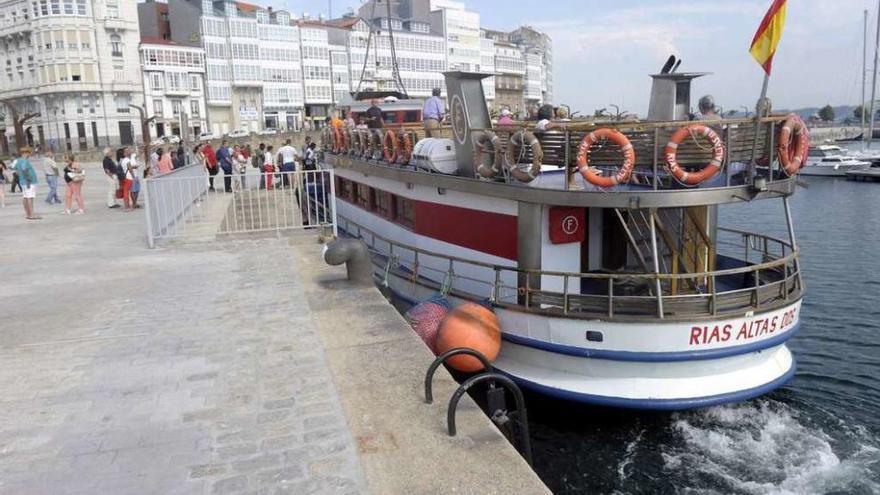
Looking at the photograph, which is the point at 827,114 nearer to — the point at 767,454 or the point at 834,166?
the point at 834,166

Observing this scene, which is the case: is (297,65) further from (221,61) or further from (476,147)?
(476,147)

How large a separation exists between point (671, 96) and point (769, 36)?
78.4 inches

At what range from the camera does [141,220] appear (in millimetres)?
15977

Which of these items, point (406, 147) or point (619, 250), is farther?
point (406, 147)

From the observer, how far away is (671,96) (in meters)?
9.74

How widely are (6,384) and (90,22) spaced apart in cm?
7909

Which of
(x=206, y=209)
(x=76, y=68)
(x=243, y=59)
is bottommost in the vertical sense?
(x=206, y=209)

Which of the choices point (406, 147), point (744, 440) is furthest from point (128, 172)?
point (744, 440)

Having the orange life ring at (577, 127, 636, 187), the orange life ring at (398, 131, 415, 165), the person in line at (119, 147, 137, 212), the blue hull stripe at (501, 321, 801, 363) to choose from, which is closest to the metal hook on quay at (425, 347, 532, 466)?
the blue hull stripe at (501, 321, 801, 363)

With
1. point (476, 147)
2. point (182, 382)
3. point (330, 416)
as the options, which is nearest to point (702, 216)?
point (476, 147)

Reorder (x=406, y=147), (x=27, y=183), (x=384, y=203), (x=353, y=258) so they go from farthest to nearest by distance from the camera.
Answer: (x=27, y=183) < (x=384, y=203) < (x=406, y=147) < (x=353, y=258)

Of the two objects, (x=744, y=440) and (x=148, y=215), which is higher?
(x=148, y=215)

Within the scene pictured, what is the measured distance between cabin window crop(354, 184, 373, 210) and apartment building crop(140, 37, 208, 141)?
64052 millimetres

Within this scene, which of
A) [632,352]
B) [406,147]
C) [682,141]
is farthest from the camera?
[406,147]
